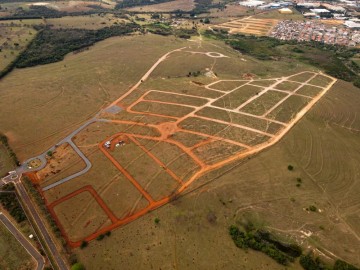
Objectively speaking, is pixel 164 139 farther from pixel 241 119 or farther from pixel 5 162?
pixel 5 162

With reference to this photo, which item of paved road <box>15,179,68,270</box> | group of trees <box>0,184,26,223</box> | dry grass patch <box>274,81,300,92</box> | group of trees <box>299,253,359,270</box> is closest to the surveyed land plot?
dry grass patch <box>274,81,300,92</box>

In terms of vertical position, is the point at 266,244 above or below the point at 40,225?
below

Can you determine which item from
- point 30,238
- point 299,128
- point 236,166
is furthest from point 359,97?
point 30,238

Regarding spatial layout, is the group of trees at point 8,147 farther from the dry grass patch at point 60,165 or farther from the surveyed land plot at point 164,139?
the surveyed land plot at point 164,139

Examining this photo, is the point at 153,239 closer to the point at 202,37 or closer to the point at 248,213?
the point at 248,213

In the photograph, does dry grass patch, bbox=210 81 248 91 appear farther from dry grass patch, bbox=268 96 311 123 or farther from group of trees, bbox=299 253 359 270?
group of trees, bbox=299 253 359 270

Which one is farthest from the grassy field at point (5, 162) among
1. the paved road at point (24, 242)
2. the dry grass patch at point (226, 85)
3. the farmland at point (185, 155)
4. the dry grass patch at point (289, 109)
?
the dry grass patch at point (289, 109)

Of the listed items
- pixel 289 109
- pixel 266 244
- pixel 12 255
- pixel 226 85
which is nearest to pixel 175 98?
pixel 226 85
